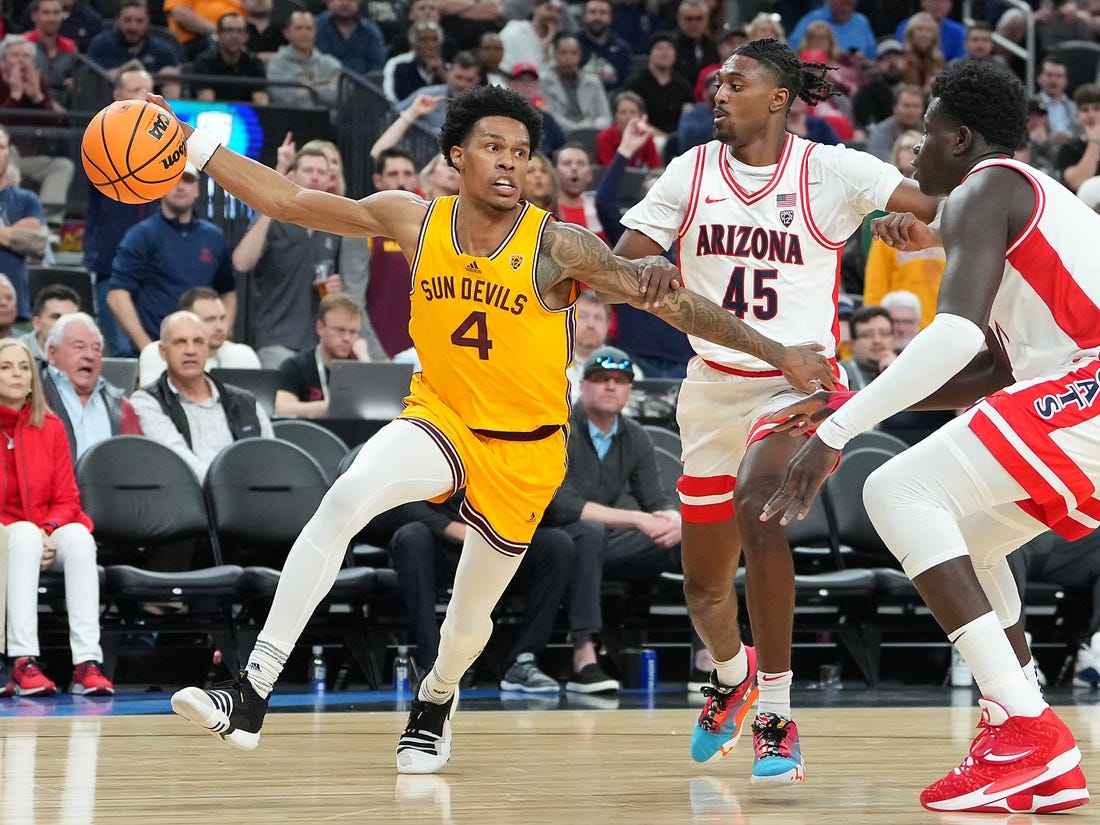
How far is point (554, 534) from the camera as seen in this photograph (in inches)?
344

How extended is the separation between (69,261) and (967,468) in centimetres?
945

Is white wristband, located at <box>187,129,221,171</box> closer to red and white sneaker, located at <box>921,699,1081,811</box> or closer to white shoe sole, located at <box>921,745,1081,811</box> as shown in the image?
red and white sneaker, located at <box>921,699,1081,811</box>

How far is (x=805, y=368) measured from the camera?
A: 213 inches

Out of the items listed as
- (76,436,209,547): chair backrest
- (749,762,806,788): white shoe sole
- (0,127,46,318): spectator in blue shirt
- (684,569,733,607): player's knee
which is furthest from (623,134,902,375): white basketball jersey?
(0,127,46,318): spectator in blue shirt

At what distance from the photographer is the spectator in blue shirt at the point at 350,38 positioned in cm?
1511

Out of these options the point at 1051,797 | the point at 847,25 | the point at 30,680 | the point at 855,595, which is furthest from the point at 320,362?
the point at 847,25

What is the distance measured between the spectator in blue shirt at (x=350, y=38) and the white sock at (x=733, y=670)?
10091 millimetres

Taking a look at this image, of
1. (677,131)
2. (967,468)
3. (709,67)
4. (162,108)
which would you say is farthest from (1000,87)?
(709,67)

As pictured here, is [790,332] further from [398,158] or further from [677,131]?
[677,131]

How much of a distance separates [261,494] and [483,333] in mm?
3892

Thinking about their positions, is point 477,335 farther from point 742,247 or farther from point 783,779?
point 783,779

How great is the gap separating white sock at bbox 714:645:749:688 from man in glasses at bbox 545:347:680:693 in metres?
2.48

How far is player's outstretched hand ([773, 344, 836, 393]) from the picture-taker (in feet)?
17.7

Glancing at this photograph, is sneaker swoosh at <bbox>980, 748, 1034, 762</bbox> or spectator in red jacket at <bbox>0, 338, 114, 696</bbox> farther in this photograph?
spectator in red jacket at <bbox>0, 338, 114, 696</bbox>
